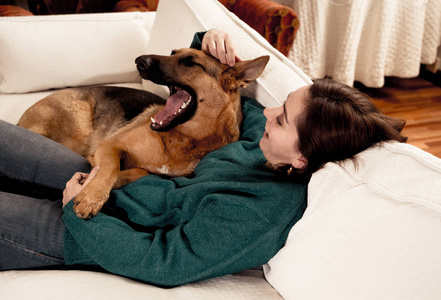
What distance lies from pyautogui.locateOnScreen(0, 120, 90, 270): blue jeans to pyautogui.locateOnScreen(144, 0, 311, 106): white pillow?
995 mm

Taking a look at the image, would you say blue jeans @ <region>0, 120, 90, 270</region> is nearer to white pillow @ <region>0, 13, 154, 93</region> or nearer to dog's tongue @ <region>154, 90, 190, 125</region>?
dog's tongue @ <region>154, 90, 190, 125</region>

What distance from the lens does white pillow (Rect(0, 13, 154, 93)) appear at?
7.72 ft

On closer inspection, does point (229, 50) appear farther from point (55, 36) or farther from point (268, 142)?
point (55, 36)

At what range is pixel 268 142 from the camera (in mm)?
1329

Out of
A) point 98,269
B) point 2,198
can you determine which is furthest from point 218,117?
point 2,198

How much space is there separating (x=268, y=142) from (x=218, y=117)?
18.4 inches

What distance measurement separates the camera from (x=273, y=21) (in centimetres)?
306

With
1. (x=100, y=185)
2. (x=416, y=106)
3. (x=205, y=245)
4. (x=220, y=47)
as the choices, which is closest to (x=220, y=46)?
(x=220, y=47)

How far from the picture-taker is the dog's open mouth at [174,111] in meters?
1.66

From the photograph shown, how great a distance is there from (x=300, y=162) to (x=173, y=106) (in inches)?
33.1

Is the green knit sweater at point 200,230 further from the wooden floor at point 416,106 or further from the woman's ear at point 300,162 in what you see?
the wooden floor at point 416,106

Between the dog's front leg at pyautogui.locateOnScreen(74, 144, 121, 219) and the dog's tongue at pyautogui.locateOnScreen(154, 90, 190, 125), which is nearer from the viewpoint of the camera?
the dog's front leg at pyautogui.locateOnScreen(74, 144, 121, 219)

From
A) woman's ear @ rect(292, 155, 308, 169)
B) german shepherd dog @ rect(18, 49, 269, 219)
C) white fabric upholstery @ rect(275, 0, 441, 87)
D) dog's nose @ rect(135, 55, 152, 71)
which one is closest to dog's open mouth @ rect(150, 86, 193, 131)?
german shepherd dog @ rect(18, 49, 269, 219)

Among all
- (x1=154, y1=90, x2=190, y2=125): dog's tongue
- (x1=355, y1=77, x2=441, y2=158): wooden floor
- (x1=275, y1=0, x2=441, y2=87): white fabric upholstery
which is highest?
(x1=154, y1=90, x2=190, y2=125): dog's tongue
